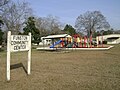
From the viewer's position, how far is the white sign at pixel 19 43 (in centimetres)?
757

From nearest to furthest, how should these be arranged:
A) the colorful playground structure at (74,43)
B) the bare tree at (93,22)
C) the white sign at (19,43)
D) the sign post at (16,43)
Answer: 1. the sign post at (16,43)
2. the white sign at (19,43)
3. the colorful playground structure at (74,43)
4. the bare tree at (93,22)

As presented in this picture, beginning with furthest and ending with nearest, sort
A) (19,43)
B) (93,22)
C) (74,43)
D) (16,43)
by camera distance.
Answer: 1. (93,22)
2. (74,43)
3. (19,43)
4. (16,43)

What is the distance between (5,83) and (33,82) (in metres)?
0.95

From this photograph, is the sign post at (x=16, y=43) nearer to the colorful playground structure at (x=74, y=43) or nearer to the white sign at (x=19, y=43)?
the white sign at (x=19, y=43)

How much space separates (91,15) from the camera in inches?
3209

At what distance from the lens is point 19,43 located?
7918 millimetres

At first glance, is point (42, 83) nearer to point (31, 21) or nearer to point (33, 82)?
point (33, 82)

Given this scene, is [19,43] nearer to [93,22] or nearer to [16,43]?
[16,43]

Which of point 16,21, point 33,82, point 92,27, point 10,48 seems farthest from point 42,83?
point 92,27

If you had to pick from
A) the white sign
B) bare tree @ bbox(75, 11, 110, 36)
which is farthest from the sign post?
bare tree @ bbox(75, 11, 110, 36)

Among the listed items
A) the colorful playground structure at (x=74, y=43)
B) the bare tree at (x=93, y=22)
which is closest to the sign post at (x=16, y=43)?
the colorful playground structure at (x=74, y=43)

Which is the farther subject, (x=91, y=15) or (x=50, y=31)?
(x=50, y=31)

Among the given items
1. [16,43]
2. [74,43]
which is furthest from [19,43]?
[74,43]

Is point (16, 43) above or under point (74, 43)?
under
